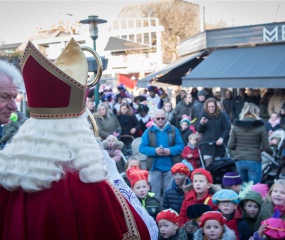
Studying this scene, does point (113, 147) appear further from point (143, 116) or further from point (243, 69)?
point (243, 69)

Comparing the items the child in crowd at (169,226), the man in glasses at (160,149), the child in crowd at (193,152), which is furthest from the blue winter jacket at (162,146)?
the child in crowd at (169,226)

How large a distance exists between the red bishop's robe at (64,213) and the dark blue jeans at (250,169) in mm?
5872

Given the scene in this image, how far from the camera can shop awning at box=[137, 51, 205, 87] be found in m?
20.4

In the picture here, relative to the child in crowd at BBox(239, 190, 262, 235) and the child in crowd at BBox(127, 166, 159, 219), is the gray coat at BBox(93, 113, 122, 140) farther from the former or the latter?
the child in crowd at BBox(239, 190, 262, 235)

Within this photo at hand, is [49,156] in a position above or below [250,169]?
above

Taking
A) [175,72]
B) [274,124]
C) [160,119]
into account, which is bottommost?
[274,124]

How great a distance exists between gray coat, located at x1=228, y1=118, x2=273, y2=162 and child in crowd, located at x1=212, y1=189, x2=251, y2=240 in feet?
8.53

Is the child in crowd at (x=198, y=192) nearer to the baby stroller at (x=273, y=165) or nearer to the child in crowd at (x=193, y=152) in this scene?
the baby stroller at (x=273, y=165)

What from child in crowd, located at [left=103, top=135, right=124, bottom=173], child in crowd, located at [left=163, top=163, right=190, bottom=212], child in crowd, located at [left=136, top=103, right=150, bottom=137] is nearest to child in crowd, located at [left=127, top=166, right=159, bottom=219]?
child in crowd, located at [left=163, top=163, right=190, bottom=212]

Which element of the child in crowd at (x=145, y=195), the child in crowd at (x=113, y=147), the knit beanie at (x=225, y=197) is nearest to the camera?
the knit beanie at (x=225, y=197)

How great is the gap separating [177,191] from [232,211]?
3.46 feet

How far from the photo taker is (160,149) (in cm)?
757

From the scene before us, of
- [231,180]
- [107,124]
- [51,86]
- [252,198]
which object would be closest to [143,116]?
[107,124]

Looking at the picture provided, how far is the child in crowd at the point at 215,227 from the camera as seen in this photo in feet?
15.4
